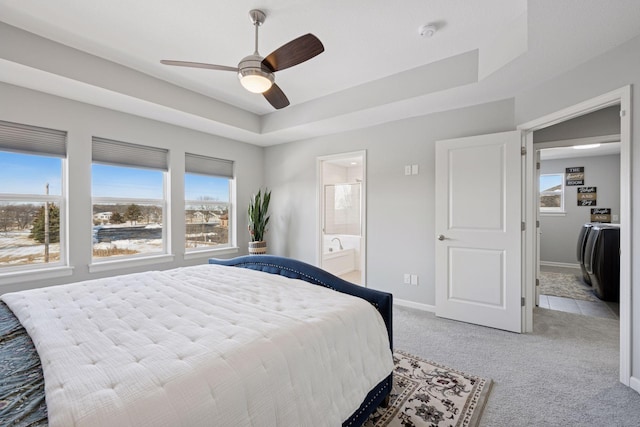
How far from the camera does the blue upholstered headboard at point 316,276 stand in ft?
5.60

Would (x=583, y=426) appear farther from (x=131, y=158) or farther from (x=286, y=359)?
(x=131, y=158)

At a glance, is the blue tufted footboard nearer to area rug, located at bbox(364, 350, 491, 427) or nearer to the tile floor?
area rug, located at bbox(364, 350, 491, 427)

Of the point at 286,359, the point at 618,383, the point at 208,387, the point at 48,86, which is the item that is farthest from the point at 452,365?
the point at 48,86

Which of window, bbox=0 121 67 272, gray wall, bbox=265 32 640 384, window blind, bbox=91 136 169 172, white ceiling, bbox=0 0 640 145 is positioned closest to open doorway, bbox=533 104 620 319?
gray wall, bbox=265 32 640 384

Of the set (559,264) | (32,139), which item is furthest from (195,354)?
(559,264)

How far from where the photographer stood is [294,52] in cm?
182

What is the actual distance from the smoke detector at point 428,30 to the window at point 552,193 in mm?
5649

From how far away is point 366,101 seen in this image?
10.6 feet

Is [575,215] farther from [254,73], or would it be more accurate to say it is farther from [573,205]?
[254,73]

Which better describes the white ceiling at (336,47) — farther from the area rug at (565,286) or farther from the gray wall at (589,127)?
the area rug at (565,286)

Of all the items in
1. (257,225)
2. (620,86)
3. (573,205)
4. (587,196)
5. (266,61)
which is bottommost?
(257,225)

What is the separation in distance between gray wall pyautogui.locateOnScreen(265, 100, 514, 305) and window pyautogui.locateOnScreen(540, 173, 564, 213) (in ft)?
14.6

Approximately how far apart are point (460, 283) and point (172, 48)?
360 centimetres

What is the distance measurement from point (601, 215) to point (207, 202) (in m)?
7.26
